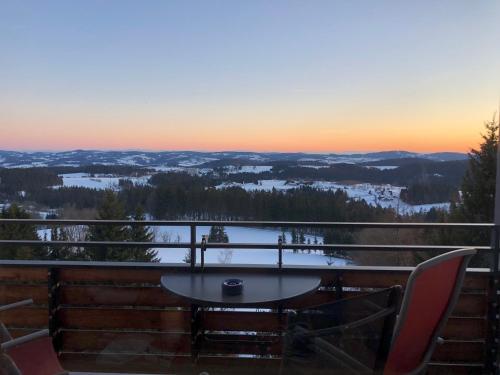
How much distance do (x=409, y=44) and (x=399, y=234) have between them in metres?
1.72

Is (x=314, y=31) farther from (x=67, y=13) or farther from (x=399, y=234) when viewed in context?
(x=67, y=13)

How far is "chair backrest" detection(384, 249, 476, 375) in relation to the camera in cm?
157

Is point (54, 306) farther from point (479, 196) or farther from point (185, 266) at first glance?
point (479, 196)

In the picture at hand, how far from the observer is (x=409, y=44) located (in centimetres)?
383

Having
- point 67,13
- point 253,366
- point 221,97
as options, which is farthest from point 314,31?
point 253,366

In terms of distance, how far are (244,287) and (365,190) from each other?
59.4 inches

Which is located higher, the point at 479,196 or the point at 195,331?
the point at 479,196

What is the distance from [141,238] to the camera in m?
3.38

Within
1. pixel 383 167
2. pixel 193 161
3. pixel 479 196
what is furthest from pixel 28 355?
pixel 479 196

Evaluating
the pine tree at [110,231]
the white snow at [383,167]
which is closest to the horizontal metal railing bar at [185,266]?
the pine tree at [110,231]

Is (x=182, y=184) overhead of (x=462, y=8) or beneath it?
beneath

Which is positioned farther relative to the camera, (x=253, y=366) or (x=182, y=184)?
(x=182, y=184)

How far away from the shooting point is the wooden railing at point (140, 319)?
2.75m

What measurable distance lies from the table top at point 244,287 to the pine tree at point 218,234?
338 millimetres
